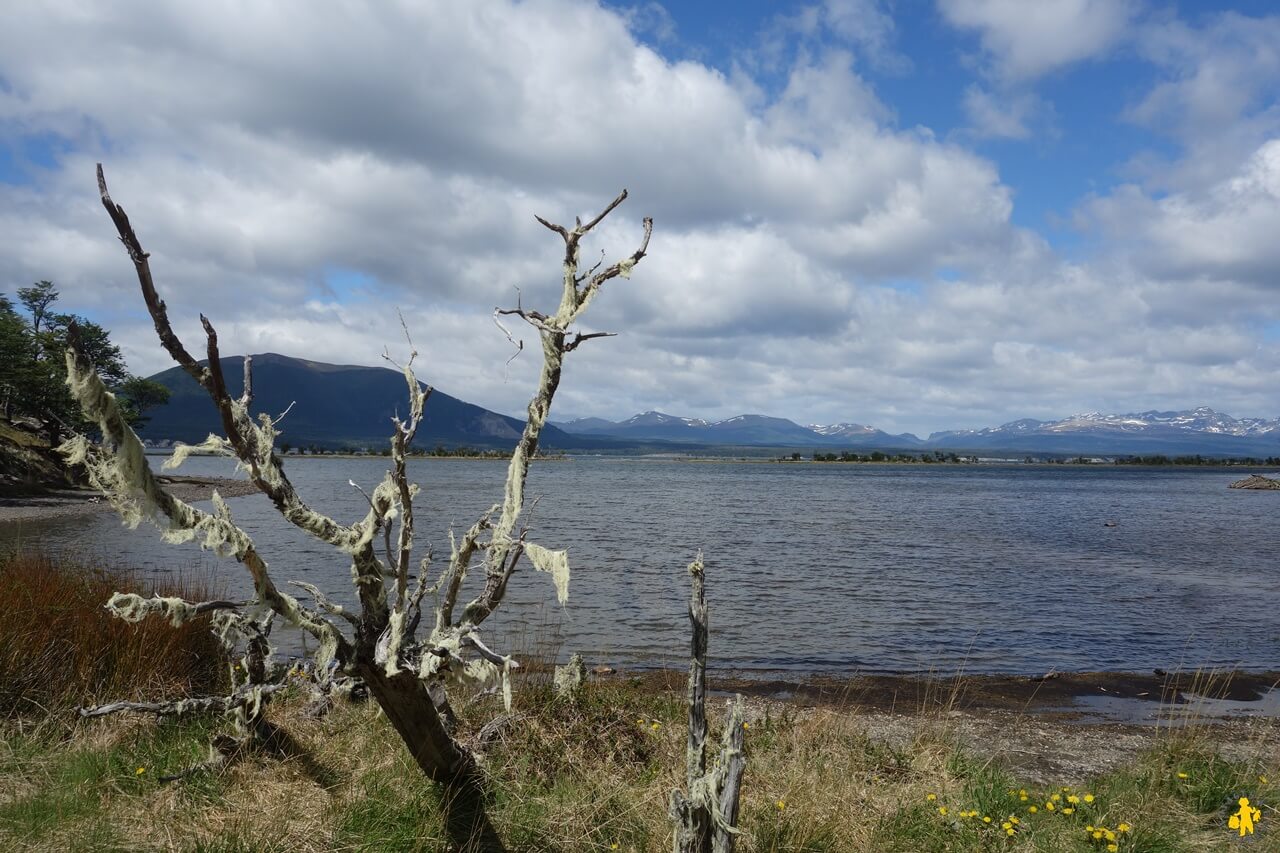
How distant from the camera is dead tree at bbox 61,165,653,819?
141 inches

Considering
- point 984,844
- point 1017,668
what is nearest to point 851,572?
point 1017,668

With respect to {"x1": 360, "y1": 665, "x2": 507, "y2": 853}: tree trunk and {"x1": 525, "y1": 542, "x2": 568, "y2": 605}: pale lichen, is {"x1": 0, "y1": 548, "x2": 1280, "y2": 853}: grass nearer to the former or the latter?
{"x1": 360, "y1": 665, "x2": 507, "y2": 853}: tree trunk

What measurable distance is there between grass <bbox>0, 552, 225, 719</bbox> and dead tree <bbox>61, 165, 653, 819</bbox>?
3392 mm

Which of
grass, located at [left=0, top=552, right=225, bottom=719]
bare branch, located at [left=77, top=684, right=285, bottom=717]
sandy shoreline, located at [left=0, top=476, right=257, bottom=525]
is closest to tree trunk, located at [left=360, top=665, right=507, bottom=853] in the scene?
bare branch, located at [left=77, top=684, right=285, bottom=717]

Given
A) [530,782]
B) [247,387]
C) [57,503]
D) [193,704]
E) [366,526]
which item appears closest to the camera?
[247,387]

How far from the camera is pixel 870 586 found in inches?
1004

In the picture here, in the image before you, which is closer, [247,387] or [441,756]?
[247,387]

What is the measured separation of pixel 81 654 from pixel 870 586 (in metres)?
22.3

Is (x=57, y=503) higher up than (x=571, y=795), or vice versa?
(x=571, y=795)

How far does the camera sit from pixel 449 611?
4855 millimetres

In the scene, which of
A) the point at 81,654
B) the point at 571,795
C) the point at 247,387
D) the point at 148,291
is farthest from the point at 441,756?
the point at 81,654

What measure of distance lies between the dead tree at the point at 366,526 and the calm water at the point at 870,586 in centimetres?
1030

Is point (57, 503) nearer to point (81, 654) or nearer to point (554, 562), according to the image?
point (81, 654)

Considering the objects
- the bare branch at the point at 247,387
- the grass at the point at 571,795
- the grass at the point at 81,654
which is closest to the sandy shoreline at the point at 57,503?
the grass at the point at 81,654
